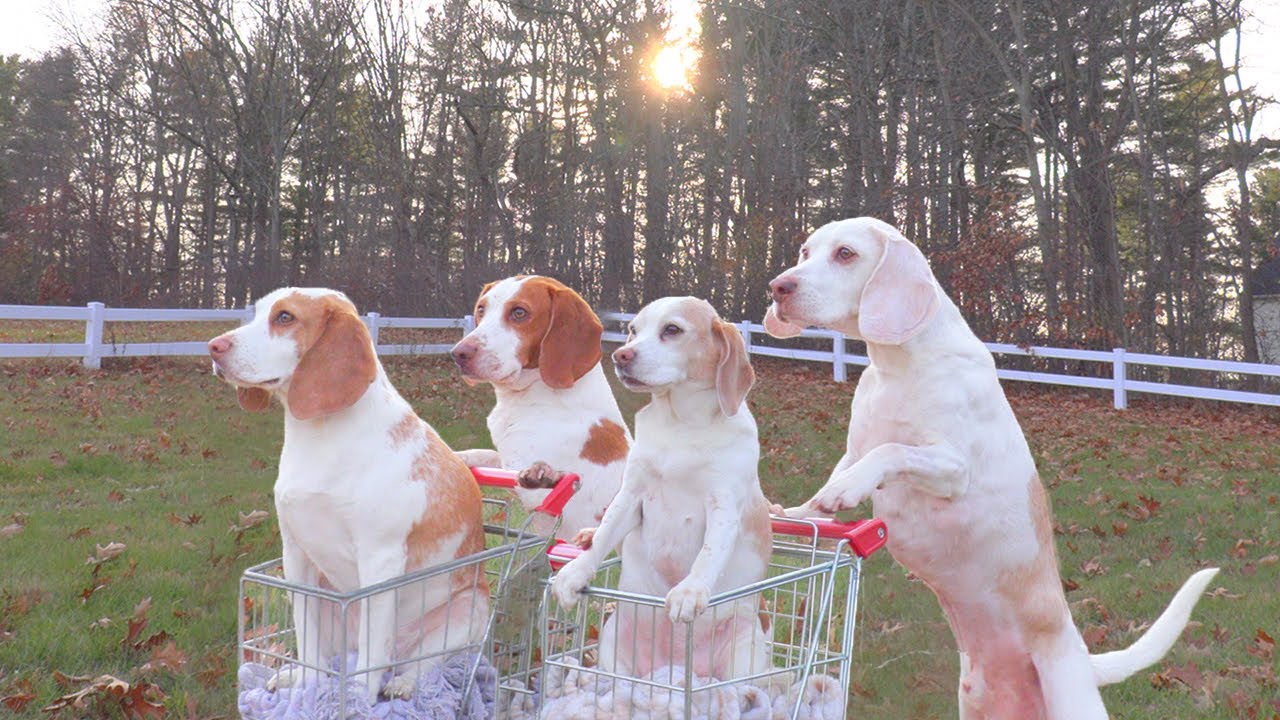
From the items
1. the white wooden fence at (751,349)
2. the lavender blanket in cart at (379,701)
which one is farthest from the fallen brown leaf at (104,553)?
the white wooden fence at (751,349)

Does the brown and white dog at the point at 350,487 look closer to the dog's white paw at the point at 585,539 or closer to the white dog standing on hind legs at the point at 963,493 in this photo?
the dog's white paw at the point at 585,539

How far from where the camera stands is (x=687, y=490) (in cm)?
275

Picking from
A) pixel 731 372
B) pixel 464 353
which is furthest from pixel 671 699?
pixel 464 353

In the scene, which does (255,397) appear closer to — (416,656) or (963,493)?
(416,656)

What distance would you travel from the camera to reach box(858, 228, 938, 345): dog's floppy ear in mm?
2688

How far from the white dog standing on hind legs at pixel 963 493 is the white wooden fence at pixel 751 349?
10.1 meters

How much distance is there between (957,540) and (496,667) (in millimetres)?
1237

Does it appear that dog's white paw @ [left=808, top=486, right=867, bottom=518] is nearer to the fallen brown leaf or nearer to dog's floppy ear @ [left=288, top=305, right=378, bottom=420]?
dog's floppy ear @ [left=288, top=305, right=378, bottom=420]

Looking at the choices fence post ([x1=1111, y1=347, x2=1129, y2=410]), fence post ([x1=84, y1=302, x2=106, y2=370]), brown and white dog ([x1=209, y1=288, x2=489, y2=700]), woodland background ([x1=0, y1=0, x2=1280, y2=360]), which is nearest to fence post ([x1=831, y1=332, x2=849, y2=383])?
woodland background ([x1=0, y1=0, x2=1280, y2=360])

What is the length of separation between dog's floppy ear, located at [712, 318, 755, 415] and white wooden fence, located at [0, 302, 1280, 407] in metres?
10.1

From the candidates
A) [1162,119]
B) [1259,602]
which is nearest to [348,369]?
[1259,602]

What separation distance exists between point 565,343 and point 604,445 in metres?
0.41

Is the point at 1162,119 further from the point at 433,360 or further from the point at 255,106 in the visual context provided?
the point at 255,106

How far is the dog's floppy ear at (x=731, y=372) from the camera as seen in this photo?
9.05 ft
